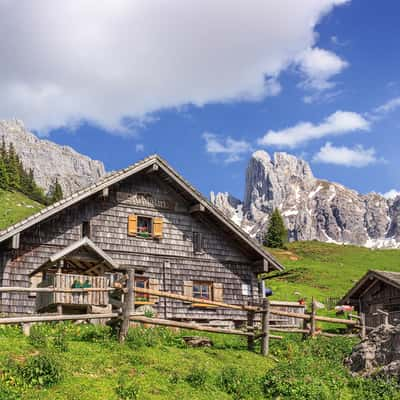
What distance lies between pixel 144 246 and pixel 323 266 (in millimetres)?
48423

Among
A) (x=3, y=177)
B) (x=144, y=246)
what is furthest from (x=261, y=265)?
(x=3, y=177)

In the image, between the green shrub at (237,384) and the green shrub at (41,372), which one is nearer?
the green shrub at (41,372)

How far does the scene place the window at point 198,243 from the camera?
30.5m

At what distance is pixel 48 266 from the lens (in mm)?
26266

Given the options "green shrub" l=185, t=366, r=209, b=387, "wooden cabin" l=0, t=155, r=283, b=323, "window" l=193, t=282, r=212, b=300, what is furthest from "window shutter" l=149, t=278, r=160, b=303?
"green shrub" l=185, t=366, r=209, b=387

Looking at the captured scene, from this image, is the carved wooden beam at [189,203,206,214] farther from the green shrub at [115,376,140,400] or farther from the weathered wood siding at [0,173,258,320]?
the green shrub at [115,376,140,400]

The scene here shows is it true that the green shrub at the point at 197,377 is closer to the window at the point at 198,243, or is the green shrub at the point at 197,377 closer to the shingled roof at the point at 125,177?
the shingled roof at the point at 125,177

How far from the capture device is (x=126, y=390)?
14.4 meters

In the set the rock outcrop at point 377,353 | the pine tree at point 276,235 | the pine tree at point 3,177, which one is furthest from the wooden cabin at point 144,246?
the pine tree at point 3,177

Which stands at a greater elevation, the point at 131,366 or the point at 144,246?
the point at 144,246

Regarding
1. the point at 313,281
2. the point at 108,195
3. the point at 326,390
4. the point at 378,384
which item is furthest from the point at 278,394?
the point at 313,281

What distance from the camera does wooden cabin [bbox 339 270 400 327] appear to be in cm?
3541

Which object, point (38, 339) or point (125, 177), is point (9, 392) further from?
point (125, 177)

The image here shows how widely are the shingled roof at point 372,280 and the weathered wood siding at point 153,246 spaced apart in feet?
29.0
